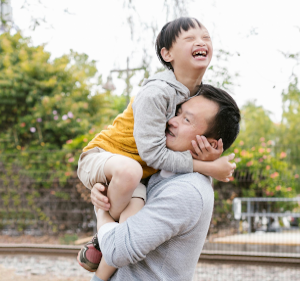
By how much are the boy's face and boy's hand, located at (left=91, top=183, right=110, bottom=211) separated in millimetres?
591

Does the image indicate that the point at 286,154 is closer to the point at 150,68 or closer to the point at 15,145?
the point at 150,68

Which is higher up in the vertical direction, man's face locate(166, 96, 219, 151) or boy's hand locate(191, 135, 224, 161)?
man's face locate(166, 96, 219, 151)

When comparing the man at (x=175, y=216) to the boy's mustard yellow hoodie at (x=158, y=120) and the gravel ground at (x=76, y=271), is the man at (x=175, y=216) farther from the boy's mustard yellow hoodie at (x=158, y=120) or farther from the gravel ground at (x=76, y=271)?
the gravel ground at (x=76, y=271)

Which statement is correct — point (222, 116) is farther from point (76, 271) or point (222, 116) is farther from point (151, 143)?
point (76, 271)

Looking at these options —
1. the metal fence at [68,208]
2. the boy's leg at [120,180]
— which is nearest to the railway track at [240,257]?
the metal fence at [68,208]

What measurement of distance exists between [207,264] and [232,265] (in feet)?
1.04


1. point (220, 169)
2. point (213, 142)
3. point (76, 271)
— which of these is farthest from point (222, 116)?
point (76, 271)

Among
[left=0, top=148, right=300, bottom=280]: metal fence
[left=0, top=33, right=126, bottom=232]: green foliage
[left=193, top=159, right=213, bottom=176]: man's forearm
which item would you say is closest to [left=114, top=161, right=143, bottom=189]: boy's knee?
[left=193, top=159, right=213, bottom=176]: man's forearm

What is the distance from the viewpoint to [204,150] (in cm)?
144

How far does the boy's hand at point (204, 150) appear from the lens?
143cm

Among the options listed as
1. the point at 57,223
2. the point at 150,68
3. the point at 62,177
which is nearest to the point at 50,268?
the point at 57,223

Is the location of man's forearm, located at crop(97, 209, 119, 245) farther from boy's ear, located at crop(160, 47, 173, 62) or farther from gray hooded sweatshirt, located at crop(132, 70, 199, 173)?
boy's ear, located at crop(160, 47, 173, 62)

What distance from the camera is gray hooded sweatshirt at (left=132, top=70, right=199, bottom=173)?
1.39m

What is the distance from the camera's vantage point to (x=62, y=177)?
6328 mm
